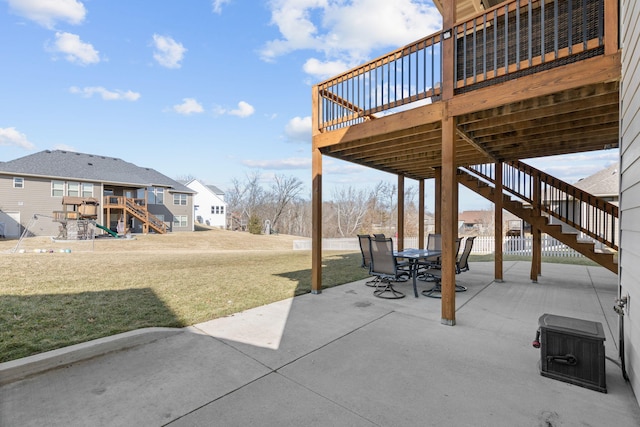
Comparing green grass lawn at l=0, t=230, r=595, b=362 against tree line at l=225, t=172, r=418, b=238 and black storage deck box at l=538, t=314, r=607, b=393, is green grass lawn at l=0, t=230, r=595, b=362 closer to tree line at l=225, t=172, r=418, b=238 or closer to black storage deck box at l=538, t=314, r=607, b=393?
black storage deck box at l=538, t=314, r=607, b=393

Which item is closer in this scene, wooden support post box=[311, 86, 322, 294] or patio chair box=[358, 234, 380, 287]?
patio chair box=[358, 234, 380, 287]

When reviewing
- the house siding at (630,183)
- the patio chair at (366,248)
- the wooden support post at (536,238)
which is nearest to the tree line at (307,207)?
the wooden support post at (536,238)

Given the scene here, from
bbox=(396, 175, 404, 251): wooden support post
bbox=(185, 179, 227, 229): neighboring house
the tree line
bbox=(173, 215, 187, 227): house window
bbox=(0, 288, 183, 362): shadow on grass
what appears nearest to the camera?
bbox=(0, 288, 183, 362): shadow on grass

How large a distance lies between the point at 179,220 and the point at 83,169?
24.4ft

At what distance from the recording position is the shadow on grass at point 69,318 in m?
2.93

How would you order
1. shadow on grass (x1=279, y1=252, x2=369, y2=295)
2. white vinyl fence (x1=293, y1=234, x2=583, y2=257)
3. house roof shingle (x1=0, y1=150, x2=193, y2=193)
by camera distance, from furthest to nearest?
1. house roof shingle (x1=0, y1=150, x2=193, y2=193)
2. white vinyl fence (x1=293, y1=234, x2=583, y2=257)
3. shadow on grass (x1=279, y1=252, x2=369, y2=295)

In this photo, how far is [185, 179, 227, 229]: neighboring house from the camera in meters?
35.2

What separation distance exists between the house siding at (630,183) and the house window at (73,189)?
24810 mm

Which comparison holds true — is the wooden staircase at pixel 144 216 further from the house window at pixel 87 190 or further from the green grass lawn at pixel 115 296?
the green grass lawn at pixel 115 296

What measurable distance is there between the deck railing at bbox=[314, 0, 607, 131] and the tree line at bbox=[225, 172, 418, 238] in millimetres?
21573

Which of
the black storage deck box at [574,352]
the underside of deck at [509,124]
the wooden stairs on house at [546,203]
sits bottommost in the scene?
the black storage deck box at [574,352]

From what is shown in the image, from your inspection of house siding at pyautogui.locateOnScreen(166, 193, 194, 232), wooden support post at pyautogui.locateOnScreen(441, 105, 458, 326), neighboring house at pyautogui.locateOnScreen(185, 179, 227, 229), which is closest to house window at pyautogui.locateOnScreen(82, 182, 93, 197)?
house siding at pyautogui.locateOnScreen(166, 193, 194, 232)

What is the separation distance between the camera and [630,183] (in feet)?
7.65

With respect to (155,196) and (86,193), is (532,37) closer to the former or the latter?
(86,193)
